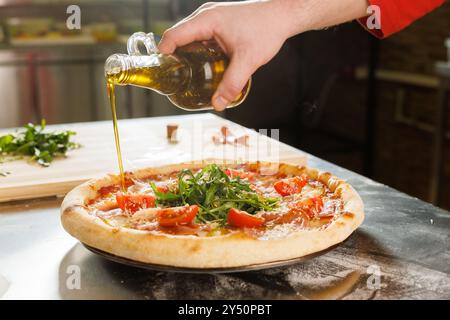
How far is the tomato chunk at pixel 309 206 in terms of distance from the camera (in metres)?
1.58

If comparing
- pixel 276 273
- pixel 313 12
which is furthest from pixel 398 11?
pixel 276 273

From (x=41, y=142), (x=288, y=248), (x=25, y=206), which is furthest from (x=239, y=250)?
(x=41, y=142)

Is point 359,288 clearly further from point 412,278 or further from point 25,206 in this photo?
A: point 25,206

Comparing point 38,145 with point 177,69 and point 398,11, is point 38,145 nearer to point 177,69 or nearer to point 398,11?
point 177,69

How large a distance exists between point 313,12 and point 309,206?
57 cm

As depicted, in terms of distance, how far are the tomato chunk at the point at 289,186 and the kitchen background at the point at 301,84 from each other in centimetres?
304

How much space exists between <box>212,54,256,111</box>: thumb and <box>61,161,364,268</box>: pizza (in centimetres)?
23

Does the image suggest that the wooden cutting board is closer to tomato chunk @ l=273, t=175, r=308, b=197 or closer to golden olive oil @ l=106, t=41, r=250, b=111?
tomato chunk @ l=273, t=175, r=308, b=197

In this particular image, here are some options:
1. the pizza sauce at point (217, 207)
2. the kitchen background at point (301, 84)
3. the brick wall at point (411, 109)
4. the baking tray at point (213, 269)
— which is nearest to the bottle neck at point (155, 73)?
the pizza sauce at point (217, 207)

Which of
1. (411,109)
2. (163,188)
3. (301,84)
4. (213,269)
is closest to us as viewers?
(213,269)

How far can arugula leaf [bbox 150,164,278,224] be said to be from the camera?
1544 mm

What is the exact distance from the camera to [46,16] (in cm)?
520

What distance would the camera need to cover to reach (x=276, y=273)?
1397 mm

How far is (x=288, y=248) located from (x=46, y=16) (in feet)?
14.5
